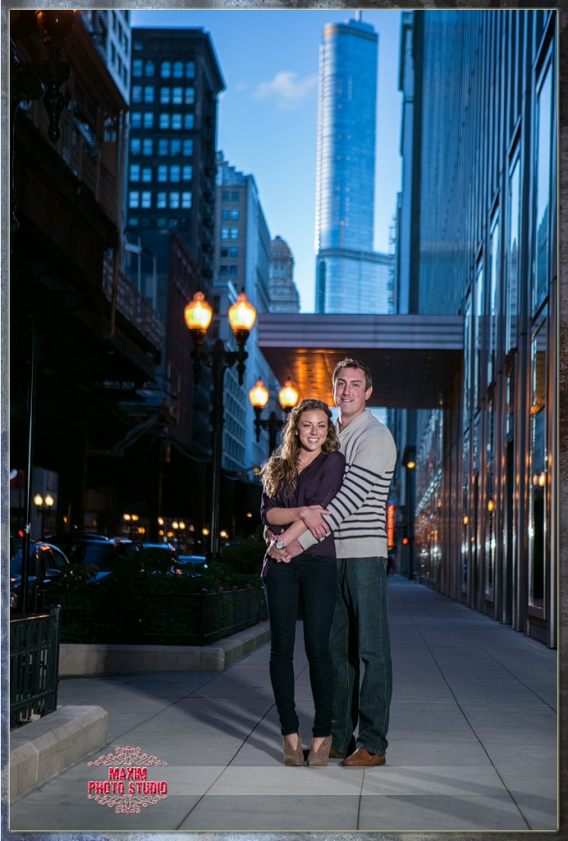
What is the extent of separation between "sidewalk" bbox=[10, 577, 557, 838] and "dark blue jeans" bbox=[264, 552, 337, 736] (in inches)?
13.9

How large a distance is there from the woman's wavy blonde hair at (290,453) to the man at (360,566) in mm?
218

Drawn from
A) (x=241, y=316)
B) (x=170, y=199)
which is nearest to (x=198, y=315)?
(x=241, y=316)

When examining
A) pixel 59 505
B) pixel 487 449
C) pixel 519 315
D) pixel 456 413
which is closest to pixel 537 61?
pixel 519 315

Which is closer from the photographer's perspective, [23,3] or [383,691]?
[23,3]

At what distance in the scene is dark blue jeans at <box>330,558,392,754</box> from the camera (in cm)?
643

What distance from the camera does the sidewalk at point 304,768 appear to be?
5219mm

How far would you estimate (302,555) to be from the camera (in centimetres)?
635

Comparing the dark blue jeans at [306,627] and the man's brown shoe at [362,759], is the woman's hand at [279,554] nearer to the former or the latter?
the dark blue jeans at [306,627]

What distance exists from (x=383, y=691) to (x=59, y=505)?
4527cm

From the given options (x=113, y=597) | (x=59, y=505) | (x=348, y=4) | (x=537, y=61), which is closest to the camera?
(x=348, y=4)

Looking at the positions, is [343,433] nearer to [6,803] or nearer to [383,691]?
[383,691]

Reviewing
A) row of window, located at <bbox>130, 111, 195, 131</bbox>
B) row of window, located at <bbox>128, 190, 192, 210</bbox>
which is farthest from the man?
row of window, located at <bbox>130, 111, 195, 131</bbox>

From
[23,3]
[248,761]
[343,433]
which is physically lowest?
[248,761]

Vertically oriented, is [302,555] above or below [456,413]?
below
